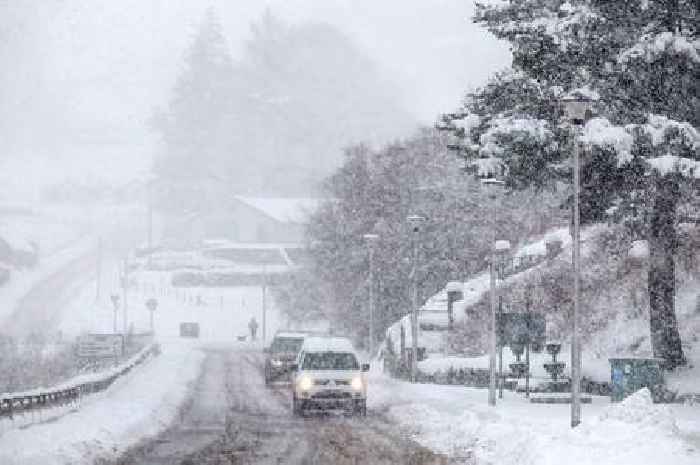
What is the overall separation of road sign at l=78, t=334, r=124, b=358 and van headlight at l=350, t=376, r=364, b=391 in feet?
75.3

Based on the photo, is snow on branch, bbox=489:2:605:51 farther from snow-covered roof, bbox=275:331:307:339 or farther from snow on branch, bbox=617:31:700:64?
snow-covered roof, bbox=275:331:307:339

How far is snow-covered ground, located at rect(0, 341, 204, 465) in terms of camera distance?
17.8 meters

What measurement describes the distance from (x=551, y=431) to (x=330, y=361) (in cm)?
1185

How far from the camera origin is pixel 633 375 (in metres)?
25.4

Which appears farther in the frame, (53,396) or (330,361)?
(330,361)

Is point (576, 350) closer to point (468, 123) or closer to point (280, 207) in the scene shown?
point (468, 123)

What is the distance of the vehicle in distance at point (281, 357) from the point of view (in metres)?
41.8

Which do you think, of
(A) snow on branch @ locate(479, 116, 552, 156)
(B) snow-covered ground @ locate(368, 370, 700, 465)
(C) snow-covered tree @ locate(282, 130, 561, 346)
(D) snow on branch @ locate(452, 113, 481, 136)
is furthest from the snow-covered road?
(C) snow-covered tree @ locate(282, 130, 561, 346)

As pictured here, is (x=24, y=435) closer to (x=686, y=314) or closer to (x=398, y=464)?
(x=398, y=464)

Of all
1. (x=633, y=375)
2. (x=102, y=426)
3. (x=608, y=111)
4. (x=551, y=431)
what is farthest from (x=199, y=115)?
(x=551, y=431)

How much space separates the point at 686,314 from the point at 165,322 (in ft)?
185

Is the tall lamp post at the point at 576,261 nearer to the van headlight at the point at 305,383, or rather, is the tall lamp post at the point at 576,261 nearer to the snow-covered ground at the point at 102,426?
the snow-covered ground at the point at 102,426

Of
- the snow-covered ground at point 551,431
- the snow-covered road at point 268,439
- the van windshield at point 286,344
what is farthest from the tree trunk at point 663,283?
the van windshield at point 286,344

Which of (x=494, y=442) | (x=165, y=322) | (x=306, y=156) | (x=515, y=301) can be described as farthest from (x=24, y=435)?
(x=306, y=156)
